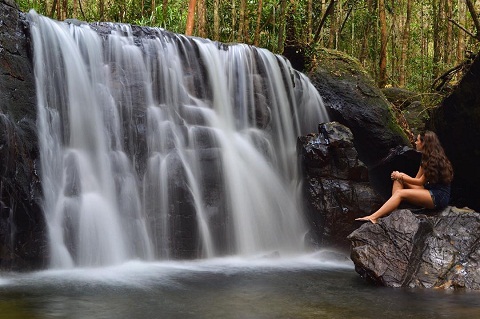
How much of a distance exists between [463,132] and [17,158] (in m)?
6.64

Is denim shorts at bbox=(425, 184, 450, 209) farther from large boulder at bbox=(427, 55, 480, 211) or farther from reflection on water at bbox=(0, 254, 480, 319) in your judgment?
large boulder at bbox=(427, 55, 480, 211)

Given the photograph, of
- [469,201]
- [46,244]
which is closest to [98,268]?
[46,244]

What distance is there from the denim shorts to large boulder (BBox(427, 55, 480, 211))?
1.99m

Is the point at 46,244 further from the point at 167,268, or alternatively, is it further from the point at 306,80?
the point at 306,80

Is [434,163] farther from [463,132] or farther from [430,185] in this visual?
[463,132]

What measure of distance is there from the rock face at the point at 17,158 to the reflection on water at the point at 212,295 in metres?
0.37

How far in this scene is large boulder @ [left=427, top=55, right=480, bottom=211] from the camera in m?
8.17

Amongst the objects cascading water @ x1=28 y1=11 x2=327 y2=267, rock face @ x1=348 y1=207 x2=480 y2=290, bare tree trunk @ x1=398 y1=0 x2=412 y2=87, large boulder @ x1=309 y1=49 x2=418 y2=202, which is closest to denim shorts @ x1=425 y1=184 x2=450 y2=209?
rock face @ x1=348 y1=207 x2=480 y2=290

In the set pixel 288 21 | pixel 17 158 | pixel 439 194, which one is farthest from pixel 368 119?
pixel 17 158

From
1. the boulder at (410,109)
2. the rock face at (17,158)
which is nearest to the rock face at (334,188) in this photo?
Result: the boulder at (410,109)

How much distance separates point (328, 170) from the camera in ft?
28.3

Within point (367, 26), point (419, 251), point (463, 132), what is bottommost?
point (419, 251)

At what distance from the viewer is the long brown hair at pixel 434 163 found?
6836mm

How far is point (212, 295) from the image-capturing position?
509 centimetres
